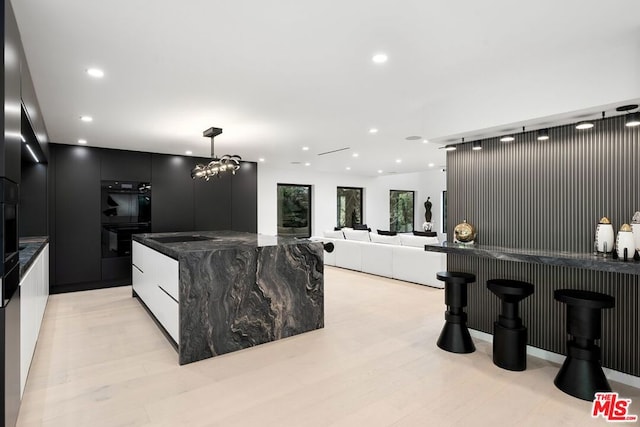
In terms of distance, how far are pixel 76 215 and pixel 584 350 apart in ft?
23.0

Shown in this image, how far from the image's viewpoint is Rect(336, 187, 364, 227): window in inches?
432

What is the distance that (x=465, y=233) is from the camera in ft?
12.2

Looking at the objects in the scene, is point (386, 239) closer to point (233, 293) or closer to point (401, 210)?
point (233, 293)

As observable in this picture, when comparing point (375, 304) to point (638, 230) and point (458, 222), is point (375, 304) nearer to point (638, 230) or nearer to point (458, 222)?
point (458, 222)

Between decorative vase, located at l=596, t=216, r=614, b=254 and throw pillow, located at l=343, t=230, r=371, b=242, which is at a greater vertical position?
decorative vase, located at l=596, t=216, r=614, b=254

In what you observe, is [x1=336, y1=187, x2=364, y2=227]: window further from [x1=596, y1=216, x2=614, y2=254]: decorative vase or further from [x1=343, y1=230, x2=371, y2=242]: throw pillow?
[x1=596, y1=216, x2=614, y2=254]: decorative vase

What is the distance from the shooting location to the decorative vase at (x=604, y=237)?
8.97ft

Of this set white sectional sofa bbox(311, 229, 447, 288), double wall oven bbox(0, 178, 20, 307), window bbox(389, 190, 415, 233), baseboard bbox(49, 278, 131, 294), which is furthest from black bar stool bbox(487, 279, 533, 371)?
window bbox(389, 190, 415, 233)

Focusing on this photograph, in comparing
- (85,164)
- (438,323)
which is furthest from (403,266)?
(85,164)

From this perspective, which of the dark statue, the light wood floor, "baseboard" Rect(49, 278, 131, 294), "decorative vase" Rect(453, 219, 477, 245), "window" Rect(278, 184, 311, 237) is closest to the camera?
the light wood floor

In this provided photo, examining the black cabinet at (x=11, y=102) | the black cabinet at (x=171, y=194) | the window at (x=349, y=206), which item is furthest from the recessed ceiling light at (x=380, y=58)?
the window at (x=349, y=206)

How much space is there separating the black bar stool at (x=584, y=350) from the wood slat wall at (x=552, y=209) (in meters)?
0.41

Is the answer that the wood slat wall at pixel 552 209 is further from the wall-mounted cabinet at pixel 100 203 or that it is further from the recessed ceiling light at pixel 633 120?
the wall-mounted cabinet at pixel 100 203

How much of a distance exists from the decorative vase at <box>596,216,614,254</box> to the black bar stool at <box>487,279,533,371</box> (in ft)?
1.96
